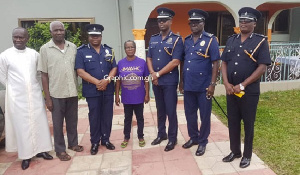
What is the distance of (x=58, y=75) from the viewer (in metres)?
3.10

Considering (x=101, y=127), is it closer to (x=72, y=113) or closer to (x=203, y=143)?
(x=72, y=113)

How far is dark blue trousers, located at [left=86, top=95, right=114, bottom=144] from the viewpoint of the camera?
3.31 meters

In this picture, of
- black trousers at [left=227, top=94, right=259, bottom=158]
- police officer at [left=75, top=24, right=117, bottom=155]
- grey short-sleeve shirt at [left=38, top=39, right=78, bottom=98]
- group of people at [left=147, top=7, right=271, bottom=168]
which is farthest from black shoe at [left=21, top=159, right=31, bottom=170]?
black trousers at [left=227, top=94, right=259, bottom=158]

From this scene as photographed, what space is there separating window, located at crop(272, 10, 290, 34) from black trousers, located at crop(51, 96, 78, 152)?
979 cm

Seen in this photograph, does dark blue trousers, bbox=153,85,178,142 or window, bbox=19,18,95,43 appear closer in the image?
dark blue trousers, bbox=153,85,178,142

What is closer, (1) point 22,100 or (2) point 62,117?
(1) point 22,100

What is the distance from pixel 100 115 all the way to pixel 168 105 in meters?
0.98

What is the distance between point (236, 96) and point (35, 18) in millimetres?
7141

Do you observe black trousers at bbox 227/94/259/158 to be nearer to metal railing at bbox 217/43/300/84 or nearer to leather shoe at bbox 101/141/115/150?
leather shoe at bbox 101/141/115/150

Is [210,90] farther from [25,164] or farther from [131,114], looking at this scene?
[25,164]

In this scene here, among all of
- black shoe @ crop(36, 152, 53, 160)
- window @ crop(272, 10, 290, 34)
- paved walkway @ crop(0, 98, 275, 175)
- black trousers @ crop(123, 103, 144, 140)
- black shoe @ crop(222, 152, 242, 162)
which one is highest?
window @ crop(272, 10, 290, 34)

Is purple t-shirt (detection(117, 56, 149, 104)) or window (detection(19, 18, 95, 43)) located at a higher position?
window (detection(19, 18, 95, 43))

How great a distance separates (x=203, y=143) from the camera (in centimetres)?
332

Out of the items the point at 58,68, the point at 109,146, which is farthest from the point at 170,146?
the point at 58,68
